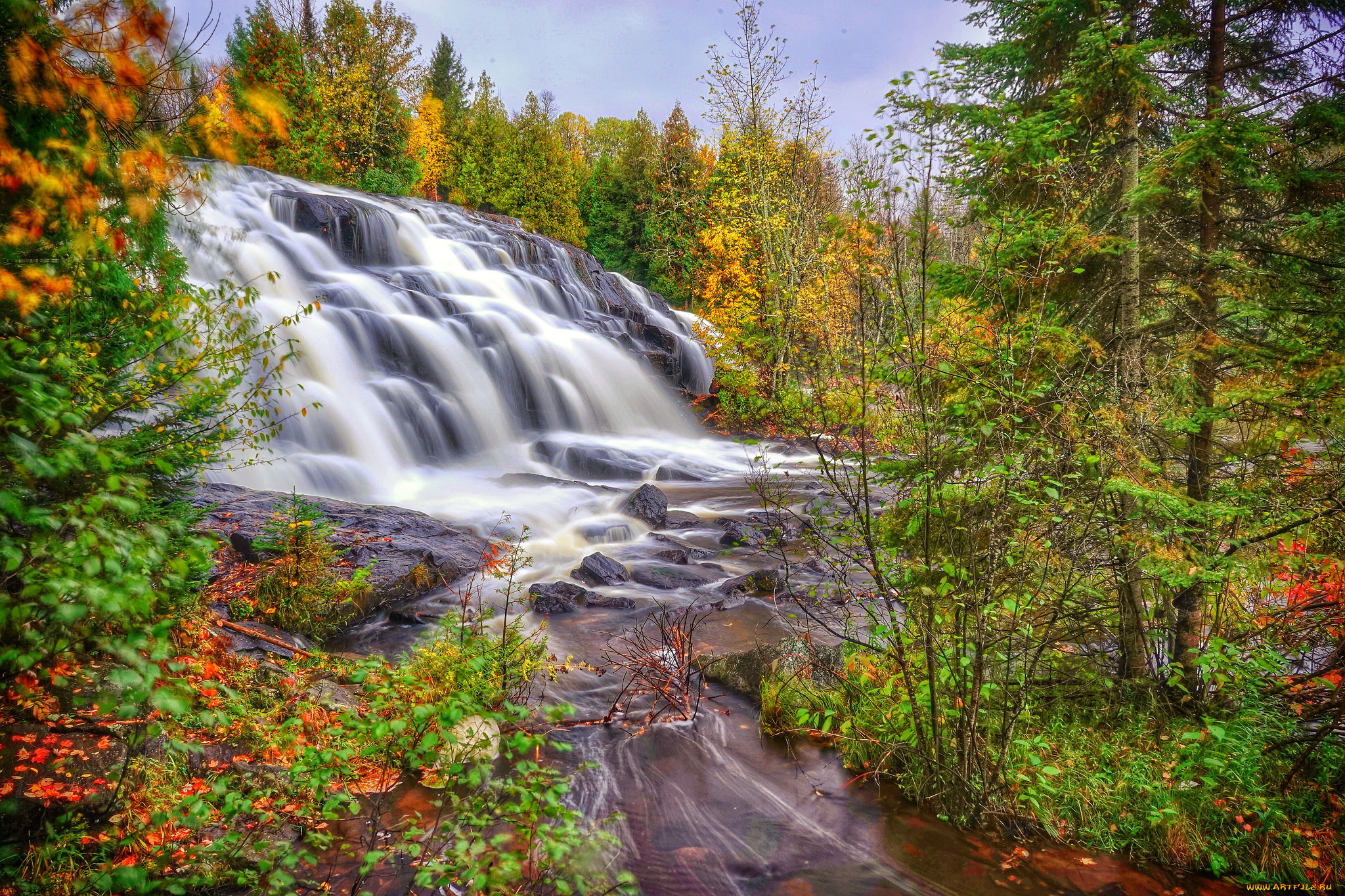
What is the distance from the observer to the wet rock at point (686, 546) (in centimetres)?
866

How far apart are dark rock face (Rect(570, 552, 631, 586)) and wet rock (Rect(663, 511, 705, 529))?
200cm

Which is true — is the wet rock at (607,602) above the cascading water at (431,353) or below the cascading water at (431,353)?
below

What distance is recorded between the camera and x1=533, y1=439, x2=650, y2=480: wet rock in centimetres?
1234

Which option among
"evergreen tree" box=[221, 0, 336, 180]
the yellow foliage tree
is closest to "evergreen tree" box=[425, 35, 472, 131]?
the yellow foliage tree

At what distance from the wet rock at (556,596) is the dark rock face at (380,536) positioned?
858 mm

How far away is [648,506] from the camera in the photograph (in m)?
9.98

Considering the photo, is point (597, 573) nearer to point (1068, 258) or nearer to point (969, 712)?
point (969, 712)

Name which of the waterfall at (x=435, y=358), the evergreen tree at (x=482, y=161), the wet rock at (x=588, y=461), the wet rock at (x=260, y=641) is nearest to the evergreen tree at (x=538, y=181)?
the evergreen tree at (x=482, y=161)

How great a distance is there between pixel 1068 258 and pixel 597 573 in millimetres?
5555

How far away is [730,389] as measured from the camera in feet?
54.5

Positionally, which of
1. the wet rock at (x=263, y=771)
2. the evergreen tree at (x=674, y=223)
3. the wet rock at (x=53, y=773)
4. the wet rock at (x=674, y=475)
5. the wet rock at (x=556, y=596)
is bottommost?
the wet rock at (x=556, y=596)

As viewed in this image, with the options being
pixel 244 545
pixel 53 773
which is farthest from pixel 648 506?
pixel 53 773

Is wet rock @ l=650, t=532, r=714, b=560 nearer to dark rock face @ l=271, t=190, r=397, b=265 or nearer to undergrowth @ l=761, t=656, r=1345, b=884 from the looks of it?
undergrowth @ l=761, t=656, r=1345, b=884

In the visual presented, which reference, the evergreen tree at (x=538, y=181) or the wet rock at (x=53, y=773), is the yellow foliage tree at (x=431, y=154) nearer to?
the evergreen tree at (x=538, y=181)
